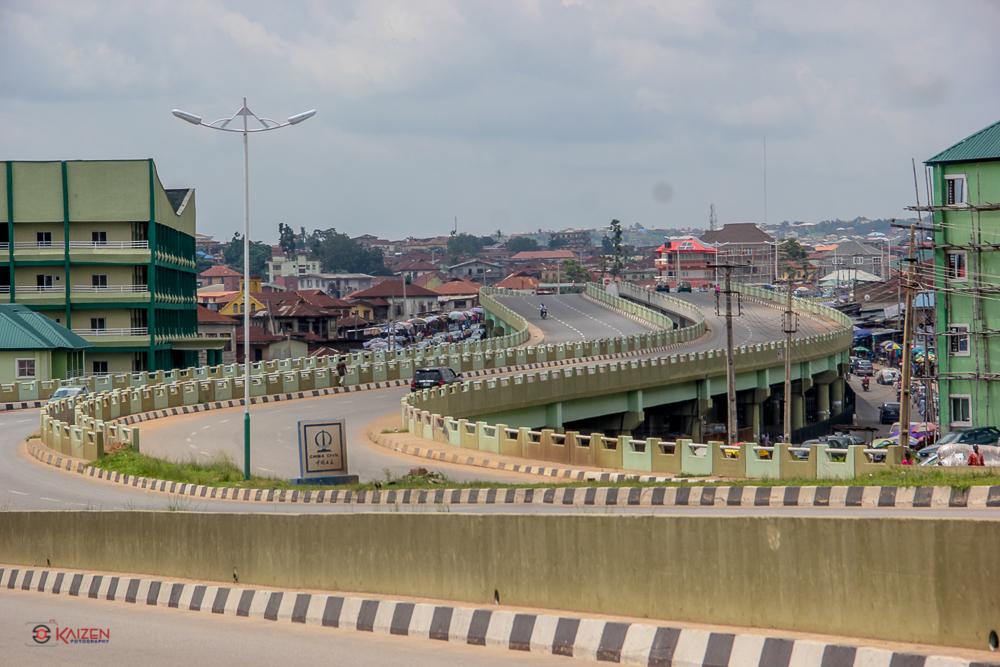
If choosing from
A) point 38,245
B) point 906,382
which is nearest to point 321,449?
point 906,382

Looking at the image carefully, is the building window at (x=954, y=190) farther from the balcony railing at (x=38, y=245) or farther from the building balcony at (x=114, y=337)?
the balcony railing at (x=38, y=245)

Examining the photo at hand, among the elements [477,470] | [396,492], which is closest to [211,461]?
[477,470]

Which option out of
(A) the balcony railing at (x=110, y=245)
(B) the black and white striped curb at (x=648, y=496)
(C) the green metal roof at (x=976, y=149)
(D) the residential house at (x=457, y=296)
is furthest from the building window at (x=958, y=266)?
(D) the residential house at (x=457, y=296)

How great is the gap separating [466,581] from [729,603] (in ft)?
8.92

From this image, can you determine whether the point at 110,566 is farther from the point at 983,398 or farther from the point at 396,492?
the point at 983,398

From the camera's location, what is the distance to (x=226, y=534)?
1330 cm

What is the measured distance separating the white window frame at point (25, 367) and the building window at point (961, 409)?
42607 millimetres

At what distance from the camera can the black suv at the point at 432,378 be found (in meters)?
49.9

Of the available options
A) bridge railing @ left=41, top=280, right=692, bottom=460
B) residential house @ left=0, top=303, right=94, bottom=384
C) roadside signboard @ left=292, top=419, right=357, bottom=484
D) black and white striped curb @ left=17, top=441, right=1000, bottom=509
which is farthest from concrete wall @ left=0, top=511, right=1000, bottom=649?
residential house @ left=0, top=303, right=94, bottom=384

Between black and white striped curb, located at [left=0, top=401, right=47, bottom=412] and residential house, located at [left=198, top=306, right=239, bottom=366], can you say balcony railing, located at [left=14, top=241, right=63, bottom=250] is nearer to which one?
black and white striped curb, located at [left=0, top=401, right=47, bottom=412]

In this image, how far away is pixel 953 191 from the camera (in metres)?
47.9

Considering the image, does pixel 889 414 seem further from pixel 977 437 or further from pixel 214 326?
pixel 214 326

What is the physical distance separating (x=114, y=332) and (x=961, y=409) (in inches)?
1960

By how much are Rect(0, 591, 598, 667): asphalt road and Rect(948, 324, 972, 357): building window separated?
137ft
